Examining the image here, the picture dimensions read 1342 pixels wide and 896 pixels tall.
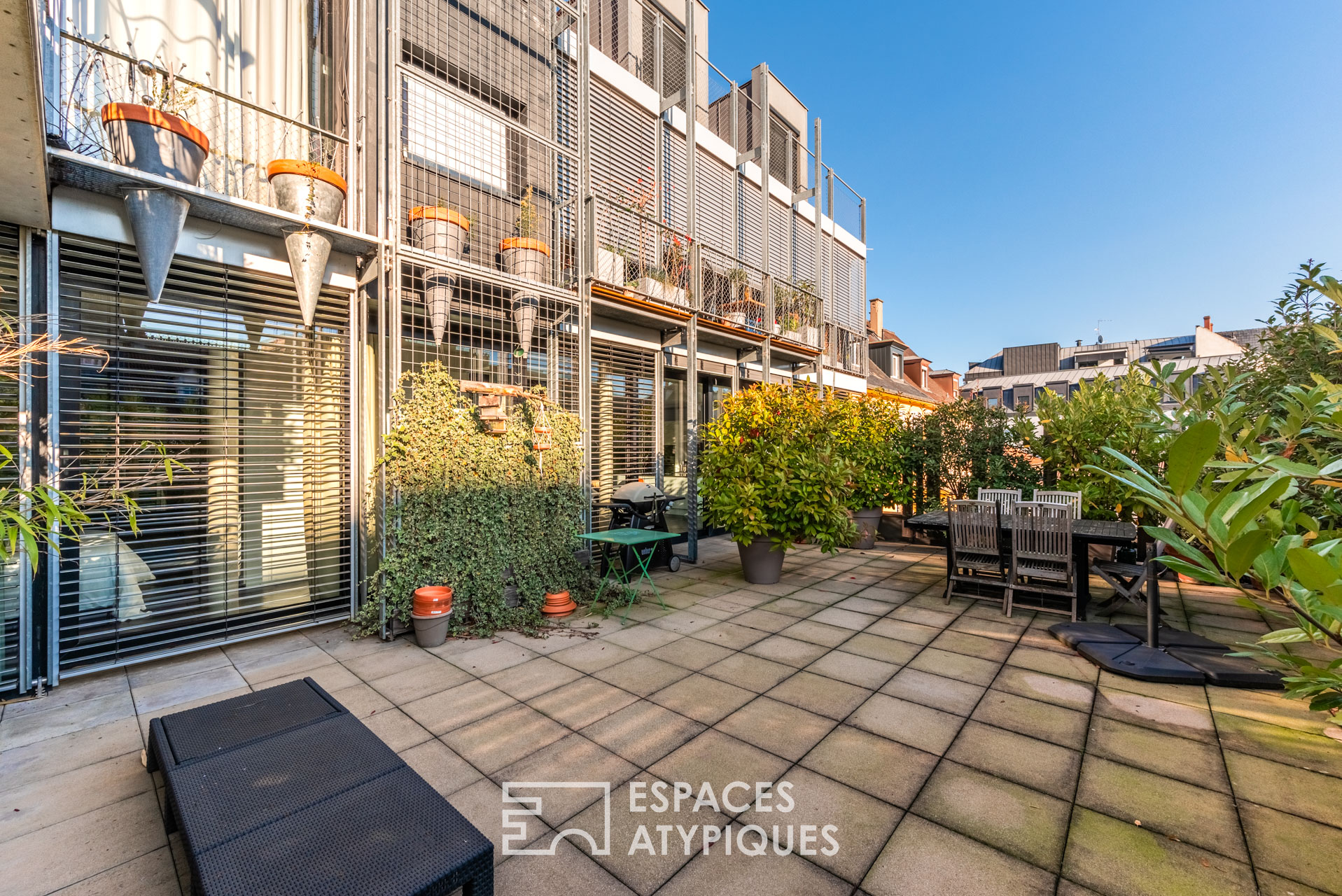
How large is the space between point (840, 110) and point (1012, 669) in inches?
492

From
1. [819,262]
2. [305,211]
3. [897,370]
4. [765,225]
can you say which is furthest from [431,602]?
[897,370]

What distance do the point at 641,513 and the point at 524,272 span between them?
326cm

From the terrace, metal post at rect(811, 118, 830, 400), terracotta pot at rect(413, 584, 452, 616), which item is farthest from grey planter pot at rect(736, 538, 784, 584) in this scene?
metal post at rect(811, 118, 830, 400)

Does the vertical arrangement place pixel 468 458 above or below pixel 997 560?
above

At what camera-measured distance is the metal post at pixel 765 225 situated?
32.0 ft

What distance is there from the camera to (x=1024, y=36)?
11062 millimetres

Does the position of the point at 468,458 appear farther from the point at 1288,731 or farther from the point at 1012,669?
the point at 1288,731

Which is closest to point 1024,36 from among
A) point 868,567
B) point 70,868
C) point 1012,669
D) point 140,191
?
point 868,567

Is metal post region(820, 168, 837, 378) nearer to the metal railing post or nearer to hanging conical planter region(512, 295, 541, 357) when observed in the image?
the metal railing post

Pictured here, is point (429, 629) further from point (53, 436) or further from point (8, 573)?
point (53, 436)

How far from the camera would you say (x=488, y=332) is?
6.09m

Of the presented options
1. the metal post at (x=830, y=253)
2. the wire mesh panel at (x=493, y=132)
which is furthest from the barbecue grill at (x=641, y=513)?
the metal post at (x=830, y=253)

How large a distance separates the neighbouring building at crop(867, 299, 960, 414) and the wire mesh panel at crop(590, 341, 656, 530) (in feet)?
28.7

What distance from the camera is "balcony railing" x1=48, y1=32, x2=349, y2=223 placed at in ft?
13.1
